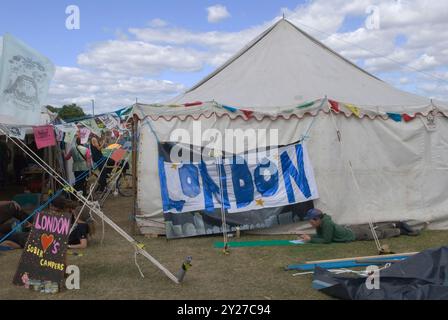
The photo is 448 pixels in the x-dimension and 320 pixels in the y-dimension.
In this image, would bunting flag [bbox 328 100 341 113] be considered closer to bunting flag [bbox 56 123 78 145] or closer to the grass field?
the grass field

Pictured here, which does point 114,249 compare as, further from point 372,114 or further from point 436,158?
point 436,158

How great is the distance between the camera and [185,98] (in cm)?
927

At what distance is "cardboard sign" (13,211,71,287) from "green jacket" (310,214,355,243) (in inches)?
147

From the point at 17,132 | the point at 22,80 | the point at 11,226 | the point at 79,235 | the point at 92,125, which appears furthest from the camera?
the point at 92,125

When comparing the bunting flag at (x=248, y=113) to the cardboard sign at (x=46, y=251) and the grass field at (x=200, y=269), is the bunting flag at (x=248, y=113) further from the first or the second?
the cardboard sign at (x=46, y=251)

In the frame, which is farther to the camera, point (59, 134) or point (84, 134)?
point (84, 134)

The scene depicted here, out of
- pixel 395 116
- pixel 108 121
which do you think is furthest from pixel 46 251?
pixel 108 121

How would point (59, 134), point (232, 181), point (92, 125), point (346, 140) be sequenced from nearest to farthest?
point (232, 181), point (346, 140), point (59, 134), point (92, 125)

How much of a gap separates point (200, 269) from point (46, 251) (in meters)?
1.87

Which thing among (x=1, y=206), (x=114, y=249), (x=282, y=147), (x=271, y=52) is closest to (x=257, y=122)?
(x=282, y=147)

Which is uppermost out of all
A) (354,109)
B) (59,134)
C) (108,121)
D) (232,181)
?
(108,121)

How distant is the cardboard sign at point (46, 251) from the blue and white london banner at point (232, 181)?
2.64m

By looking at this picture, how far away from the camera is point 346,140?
8180mm

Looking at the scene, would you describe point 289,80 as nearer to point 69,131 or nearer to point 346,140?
point 346,140
